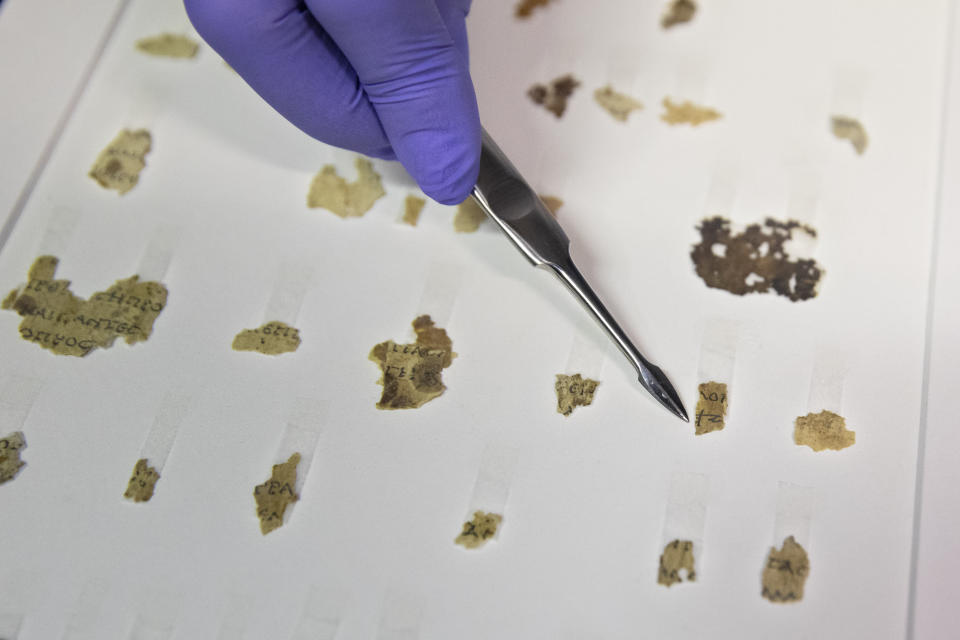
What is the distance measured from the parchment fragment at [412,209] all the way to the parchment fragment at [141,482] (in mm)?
397

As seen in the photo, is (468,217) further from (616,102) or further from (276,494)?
(276,494)

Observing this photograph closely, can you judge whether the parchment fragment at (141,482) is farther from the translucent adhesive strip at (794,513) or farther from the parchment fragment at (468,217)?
the translucent adhesive strip at (794,513)

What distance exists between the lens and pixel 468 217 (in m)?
0.98

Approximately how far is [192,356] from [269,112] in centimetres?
35

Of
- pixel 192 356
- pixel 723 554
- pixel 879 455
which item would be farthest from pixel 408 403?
pixel 879 455

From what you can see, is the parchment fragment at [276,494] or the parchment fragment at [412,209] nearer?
the parchment fragment at [276,494]

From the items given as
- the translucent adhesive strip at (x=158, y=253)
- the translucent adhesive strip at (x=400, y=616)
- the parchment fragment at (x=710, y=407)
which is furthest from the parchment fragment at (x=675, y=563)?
the translucent adhesive strip at (x=158, y=253)

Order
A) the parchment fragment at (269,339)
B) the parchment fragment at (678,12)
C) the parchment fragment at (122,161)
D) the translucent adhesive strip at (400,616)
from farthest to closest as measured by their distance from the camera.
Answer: the parchment fragment at (678,12)
the parchment fragment at (122,161)
the parchment fragment at (269,339)
the translucent adhesive strip at (400,616)

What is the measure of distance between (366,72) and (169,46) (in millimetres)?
425

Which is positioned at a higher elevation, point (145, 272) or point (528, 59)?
point (528, 59)

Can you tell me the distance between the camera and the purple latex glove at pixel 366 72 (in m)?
0.80

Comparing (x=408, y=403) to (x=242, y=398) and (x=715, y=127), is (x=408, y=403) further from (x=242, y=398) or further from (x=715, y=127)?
(x=715, y=127)

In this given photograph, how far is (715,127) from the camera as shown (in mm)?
1025

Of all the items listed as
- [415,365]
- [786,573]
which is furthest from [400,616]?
[786,573]
